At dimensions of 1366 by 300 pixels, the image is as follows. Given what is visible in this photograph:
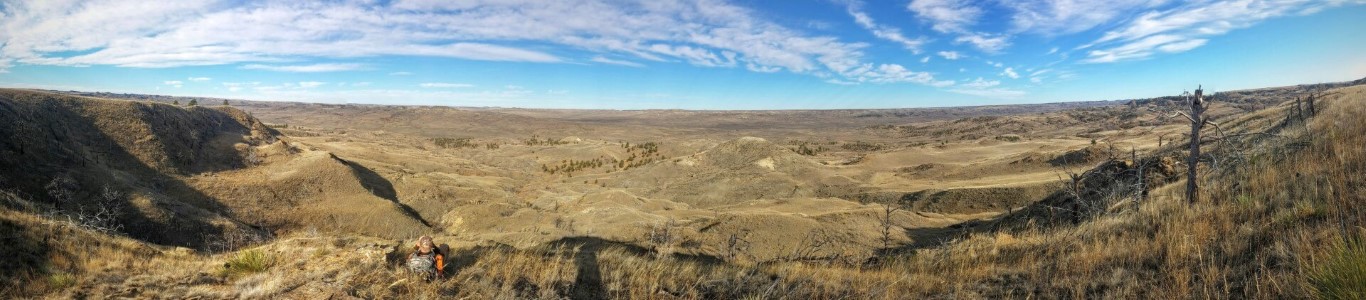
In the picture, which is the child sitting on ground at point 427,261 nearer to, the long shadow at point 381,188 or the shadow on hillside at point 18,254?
the shadow on hillside at point 18,254

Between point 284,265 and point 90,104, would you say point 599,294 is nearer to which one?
point 284,265

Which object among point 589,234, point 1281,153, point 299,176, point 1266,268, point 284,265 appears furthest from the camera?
point 299,176

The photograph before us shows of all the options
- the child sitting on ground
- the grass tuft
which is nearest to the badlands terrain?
the grass tuft

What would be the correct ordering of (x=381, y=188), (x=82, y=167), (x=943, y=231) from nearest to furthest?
(x=82, y=167), (x=943, y=231), (x=381, y=188)

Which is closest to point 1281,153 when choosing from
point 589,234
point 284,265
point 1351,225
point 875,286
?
point 1351,225

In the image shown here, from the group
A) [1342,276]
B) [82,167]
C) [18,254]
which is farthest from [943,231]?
[82,167]

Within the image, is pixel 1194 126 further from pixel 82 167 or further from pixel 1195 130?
pixel 82 167

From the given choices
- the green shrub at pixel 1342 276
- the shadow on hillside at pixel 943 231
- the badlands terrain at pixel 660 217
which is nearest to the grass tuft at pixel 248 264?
the badlands terrain at pixel 660 217
